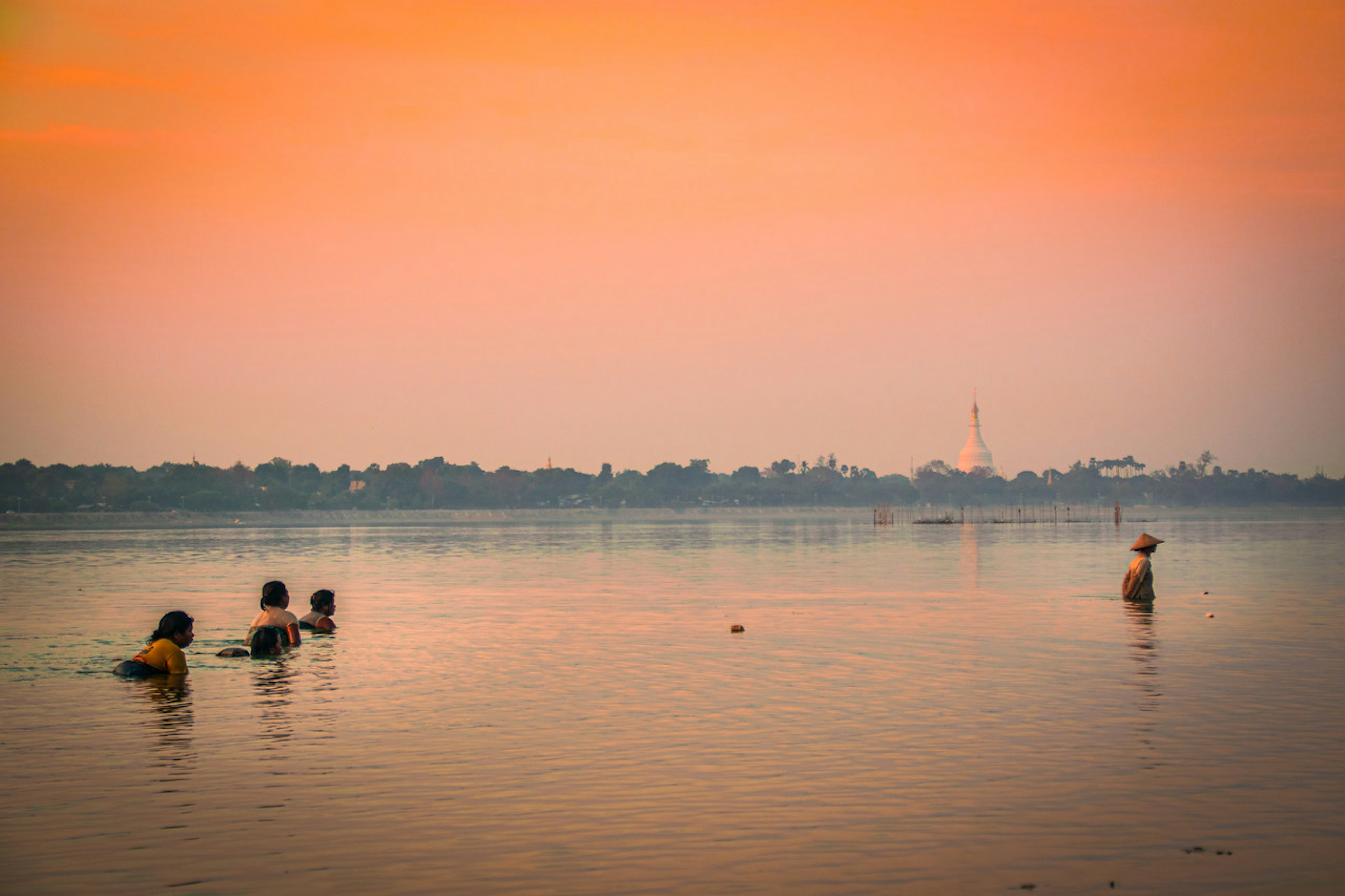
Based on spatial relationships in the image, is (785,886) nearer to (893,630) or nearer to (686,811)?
(686,811)

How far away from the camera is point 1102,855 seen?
9.83 metres

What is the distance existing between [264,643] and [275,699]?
5.11 m

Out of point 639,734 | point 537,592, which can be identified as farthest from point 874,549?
point 639,734

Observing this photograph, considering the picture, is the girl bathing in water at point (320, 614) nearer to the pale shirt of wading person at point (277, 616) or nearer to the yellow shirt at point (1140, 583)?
the pale shirt of wading person at point (277, 616)

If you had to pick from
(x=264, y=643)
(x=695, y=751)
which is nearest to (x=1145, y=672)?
(x=695, y=751)

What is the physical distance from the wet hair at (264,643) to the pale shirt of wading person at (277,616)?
0.26m

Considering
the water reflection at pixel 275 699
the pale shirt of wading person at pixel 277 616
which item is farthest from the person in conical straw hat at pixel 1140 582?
the water reflection at pixel 275 699

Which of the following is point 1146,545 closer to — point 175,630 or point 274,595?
point 274,595

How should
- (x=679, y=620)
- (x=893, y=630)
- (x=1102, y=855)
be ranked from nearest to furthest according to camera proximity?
(x=1102, y=855) → (x=893, y=630) → (x=679, y=620)

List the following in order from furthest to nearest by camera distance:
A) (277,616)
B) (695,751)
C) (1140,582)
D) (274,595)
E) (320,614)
Result: (1140,582) < (320,614) < (277,616) < (274,595) < (695,751)

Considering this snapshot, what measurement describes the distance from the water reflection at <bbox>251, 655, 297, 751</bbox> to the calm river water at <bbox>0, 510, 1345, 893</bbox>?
12 cm

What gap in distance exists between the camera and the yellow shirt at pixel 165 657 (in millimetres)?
20188

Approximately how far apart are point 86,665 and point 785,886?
17.4m

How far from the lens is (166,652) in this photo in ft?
66.3
